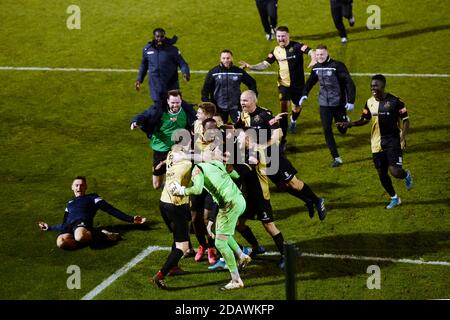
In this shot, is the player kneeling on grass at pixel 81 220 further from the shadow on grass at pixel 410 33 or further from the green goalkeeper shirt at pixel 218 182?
the shadow on grass at pixel 410 33

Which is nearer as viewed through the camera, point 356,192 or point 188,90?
point 356,192

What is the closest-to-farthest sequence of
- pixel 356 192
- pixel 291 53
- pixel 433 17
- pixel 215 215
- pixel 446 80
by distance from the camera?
1. pixel 215 215
2. pixel 356 192
3. pixel 291 53
4. pixel 446 80
5. pixel 433 17

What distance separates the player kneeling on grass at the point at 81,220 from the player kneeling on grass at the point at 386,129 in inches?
165

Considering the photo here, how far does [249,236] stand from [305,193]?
1.69 meters

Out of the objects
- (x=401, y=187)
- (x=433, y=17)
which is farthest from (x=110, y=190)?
(x=433, y=17)

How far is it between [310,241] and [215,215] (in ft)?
5.66

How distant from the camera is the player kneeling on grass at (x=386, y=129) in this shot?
52.5 feet

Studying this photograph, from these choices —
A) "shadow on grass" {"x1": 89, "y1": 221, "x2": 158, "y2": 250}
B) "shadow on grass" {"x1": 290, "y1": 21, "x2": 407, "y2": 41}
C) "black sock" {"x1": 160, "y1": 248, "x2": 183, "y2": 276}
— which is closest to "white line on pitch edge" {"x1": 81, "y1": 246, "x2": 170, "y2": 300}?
"shadow on grass" {"x1": 89, "y1": 221, "x2": 158, "y2": 250}

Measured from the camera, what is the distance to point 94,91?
22969mm

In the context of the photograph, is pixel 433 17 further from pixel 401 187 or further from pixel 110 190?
pixel 110 190

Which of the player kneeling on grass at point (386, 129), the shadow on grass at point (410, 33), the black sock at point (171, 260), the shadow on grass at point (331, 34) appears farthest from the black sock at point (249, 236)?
the shadow on grass at point (410, 33)

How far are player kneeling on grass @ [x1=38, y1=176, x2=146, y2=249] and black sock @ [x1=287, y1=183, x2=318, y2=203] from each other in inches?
100.0

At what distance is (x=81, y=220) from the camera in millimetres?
15008

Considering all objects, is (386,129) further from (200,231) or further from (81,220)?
(81,220)
